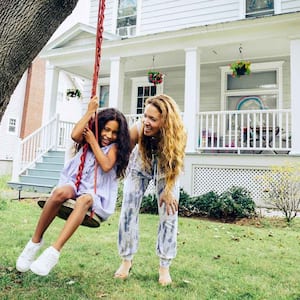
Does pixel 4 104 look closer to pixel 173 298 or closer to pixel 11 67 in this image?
pixel 11 67

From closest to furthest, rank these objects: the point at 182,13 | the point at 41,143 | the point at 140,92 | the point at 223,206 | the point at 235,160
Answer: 1. the point at 223,206
2. the point at 235,160
3. the point at 41,143
4. the point at 182,13
5. the point at 140,92

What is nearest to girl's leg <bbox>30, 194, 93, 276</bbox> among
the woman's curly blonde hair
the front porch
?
the woman's curly blonde hair

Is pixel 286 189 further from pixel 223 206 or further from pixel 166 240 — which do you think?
pixel 166 240

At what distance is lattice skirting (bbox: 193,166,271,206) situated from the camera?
25.4 ft

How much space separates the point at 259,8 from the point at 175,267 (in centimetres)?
917

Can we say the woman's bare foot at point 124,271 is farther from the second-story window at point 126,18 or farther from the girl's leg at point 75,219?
the second-story window at point 126,18

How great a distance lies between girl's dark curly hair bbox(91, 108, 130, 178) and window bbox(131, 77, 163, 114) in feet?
30.4

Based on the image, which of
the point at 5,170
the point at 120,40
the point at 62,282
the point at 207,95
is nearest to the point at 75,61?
the point at 120,40

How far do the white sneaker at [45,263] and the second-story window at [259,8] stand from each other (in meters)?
9.96

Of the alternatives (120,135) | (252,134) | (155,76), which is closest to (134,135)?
(120,135)

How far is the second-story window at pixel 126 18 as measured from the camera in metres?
12.1

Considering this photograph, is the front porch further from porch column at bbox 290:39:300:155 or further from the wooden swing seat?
the wooden swing seat

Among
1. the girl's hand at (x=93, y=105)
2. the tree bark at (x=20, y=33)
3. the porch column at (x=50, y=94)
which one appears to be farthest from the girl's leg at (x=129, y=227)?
the porch column at (x=50, y=94)

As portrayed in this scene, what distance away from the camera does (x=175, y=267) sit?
10.6 ft
